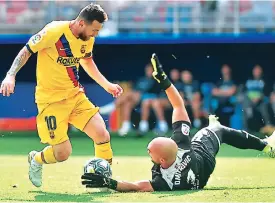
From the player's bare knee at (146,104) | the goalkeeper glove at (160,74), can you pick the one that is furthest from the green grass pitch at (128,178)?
the player's bare knee at (146,104)

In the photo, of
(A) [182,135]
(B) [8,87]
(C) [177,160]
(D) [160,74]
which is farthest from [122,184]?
(B) [8,87]

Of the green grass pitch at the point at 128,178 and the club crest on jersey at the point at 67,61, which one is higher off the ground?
the club crest on jersey at the point at 67,61

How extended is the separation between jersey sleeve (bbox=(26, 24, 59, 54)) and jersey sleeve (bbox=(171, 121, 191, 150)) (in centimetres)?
165

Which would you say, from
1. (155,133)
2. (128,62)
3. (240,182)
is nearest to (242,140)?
(240,182)

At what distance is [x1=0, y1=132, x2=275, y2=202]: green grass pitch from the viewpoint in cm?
764

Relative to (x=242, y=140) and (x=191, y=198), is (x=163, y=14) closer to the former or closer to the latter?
(x=242, y=140)

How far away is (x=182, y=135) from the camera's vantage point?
322 inches

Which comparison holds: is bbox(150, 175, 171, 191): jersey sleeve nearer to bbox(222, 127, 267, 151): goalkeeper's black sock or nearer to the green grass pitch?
the green grass pitch

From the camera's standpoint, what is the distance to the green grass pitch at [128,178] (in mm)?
7637

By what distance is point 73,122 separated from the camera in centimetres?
889

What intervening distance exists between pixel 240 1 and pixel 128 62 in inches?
132

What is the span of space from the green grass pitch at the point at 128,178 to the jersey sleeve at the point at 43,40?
1.58m

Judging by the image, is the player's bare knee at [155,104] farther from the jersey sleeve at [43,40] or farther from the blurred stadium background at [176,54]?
the jersey sleeve at [43,40]

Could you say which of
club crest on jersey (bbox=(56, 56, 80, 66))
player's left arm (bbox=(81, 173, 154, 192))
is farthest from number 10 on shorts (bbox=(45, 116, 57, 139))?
player's left arm (bbox=(81, 173, 154, 192))
